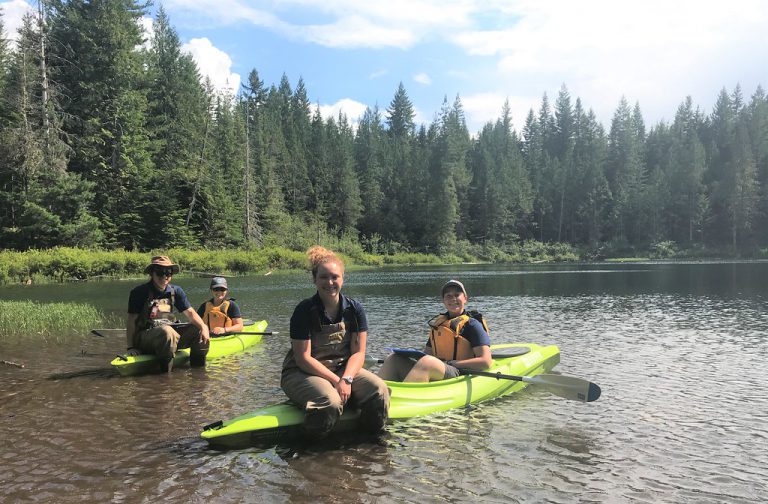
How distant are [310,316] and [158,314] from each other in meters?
4.53

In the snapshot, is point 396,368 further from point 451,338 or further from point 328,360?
point 328,360

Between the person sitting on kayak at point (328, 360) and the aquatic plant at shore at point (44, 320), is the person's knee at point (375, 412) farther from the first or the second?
the aquatic plant at shore at point (44, 320)

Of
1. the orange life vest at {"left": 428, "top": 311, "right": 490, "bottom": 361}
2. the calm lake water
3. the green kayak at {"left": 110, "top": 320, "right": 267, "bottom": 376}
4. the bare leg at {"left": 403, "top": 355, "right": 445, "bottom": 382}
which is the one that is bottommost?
the calm lake water

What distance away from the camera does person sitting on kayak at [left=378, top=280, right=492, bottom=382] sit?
7.19m

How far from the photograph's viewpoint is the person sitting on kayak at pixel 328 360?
555 centimetres

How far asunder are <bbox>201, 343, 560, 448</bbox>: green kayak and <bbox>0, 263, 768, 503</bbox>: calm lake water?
169mm

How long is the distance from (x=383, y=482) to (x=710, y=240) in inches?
3376

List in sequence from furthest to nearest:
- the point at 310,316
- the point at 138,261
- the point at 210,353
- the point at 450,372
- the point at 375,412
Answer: the point at 138,261
the point at 210,353
the point at 450,372
the point at 375,412
the point at 310,316

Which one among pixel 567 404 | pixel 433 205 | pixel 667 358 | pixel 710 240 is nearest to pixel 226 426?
pixel 567 404

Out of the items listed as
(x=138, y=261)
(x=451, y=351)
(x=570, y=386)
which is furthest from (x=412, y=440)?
(x=138, y=261)

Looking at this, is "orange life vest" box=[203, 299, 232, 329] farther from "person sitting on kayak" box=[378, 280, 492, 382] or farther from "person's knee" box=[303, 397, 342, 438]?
"person's knee" box=[303, 397, 342, 438]

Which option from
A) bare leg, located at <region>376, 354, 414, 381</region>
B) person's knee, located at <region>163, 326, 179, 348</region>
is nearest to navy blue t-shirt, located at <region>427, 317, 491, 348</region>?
bare leg, located at <region>376, 354, 414, 381</region>

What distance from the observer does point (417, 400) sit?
6.77 metres

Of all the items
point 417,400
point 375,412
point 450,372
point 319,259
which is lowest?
point 417,400
